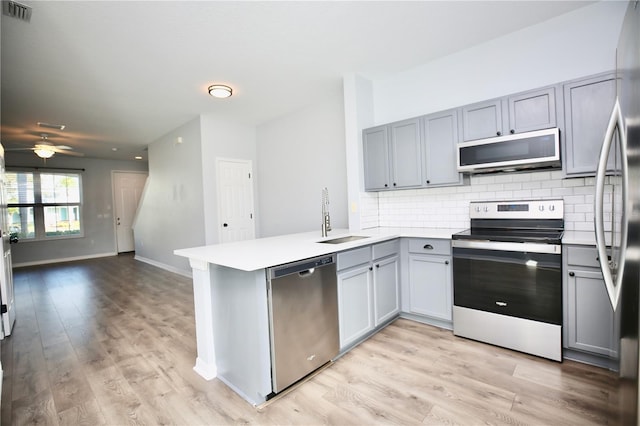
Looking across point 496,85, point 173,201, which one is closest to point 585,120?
point 496,85

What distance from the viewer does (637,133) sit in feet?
3.14

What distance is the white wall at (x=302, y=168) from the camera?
13.7 feet

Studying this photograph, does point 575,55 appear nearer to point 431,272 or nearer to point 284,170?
point 431,272

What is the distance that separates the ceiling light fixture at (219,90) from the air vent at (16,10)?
5.41 feet

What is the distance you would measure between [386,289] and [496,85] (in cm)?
223

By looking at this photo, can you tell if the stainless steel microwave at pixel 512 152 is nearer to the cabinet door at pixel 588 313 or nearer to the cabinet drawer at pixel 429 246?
the cabinet drawer at pixel 429 246

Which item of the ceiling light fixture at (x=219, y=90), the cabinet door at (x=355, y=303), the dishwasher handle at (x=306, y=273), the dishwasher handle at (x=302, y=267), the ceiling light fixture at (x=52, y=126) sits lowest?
the cabinet door at (x=355, y=303)

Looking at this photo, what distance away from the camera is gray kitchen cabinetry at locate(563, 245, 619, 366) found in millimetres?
2047

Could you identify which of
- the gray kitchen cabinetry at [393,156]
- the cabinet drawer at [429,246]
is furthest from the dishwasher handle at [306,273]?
the gray kitchen cabinetry at [393,156]

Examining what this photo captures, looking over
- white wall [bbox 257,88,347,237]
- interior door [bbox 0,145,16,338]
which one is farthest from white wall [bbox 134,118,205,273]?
interior door [bbox 0,145,16,338]

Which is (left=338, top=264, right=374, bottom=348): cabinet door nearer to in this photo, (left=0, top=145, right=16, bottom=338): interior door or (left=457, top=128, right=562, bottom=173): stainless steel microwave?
(left=457, top=128, right=562, bottom=173): stainless steel microwave

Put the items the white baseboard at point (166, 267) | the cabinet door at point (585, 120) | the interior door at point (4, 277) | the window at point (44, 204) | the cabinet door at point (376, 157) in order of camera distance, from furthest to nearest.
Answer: the window at point (44, 204) < the white baseboard at point (166, 267) < the cabinet door at point (376, 157) < the interior door at point (4, 277) < the cabinet door at point (585, 120)

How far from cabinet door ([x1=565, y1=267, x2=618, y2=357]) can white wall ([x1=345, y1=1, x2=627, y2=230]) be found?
1.99 feet

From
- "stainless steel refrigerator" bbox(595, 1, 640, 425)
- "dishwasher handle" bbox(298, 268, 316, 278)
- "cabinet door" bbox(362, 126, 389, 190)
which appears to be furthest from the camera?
"cabinet door" bbox(362, 126, 389, 190)
